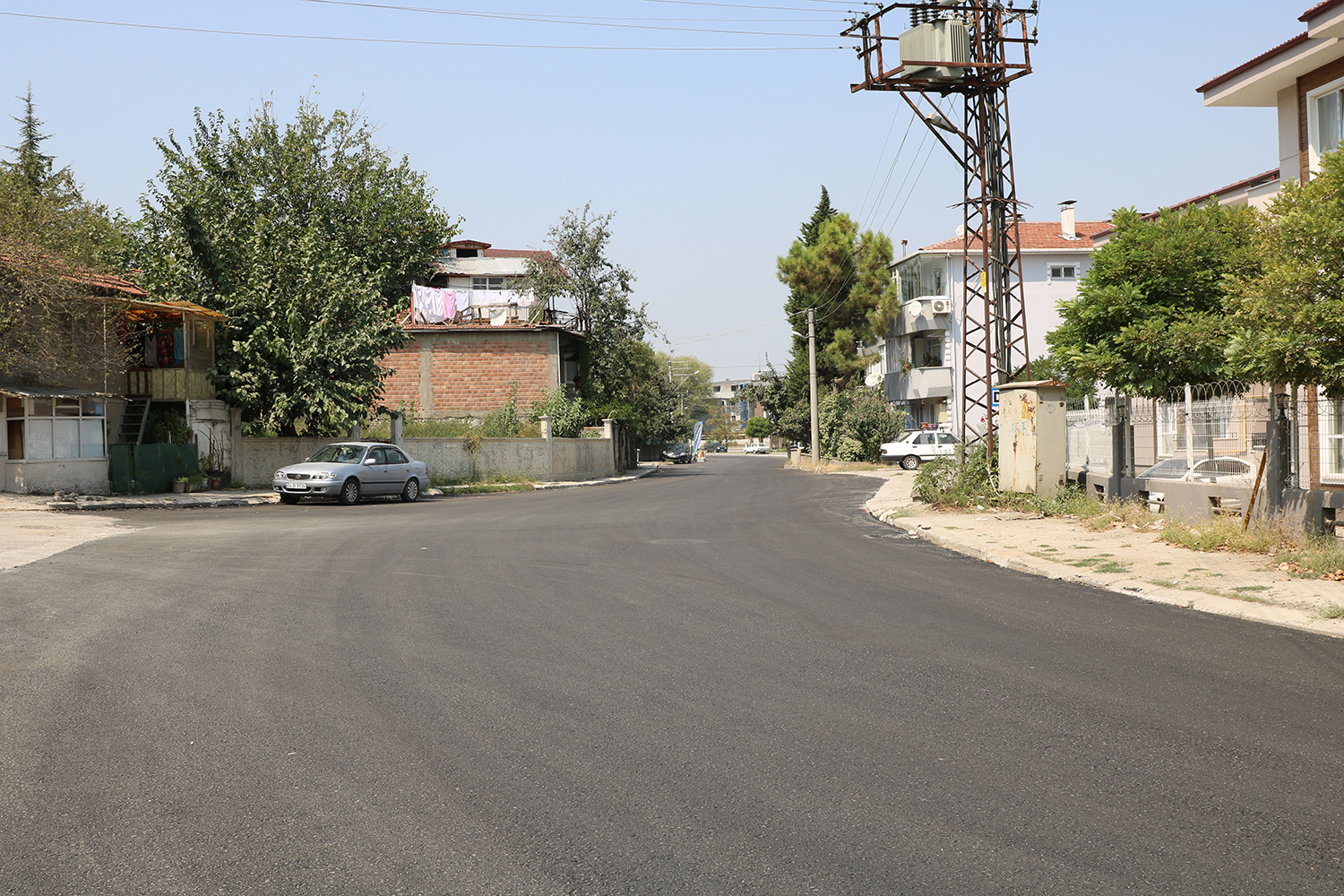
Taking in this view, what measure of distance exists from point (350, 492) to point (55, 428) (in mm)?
7093

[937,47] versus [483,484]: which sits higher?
[937,47]

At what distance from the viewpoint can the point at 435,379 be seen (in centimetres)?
4681

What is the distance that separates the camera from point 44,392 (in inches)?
1024

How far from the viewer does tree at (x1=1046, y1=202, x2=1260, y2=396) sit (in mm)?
18484

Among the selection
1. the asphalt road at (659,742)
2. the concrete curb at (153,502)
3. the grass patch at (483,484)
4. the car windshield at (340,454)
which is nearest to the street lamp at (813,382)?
the grass patch at (483,484)

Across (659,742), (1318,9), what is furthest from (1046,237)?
(659,742)

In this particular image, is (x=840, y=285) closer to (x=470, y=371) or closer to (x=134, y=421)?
(x=470, y=371)

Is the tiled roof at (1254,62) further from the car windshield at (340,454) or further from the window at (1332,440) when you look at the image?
the car windshield at (340,454)

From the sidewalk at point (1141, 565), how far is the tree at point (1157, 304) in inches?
121

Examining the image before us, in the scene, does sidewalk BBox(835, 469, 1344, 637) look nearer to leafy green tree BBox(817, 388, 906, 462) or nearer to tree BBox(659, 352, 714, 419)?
leafy green tree BBox(817, 388, 906, 462)

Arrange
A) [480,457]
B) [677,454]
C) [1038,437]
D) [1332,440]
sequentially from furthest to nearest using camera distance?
[677,454], [480,457], [1038,437], [1332,440]

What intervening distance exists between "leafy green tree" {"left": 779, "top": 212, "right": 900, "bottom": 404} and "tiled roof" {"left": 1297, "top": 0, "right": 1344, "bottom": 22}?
46604 millimetres

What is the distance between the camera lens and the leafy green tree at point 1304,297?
10648 mm

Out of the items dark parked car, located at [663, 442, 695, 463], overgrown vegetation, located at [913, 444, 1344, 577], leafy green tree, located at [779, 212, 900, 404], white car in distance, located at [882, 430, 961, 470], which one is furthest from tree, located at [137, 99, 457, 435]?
dark parked car, located at [663, 442, 695, 463]
